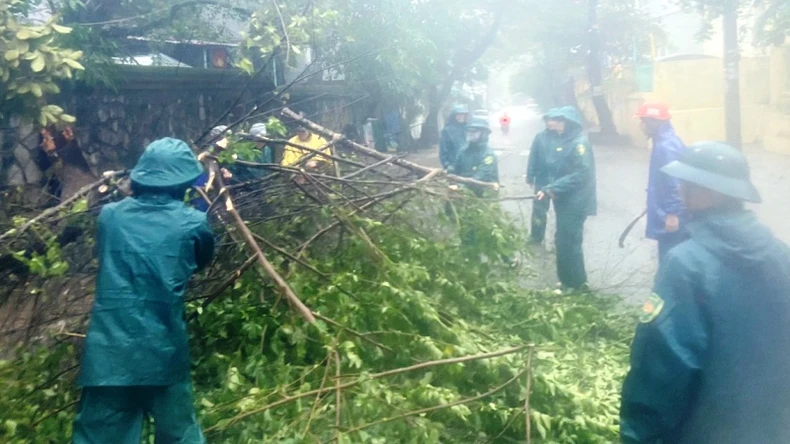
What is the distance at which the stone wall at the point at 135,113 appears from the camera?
809cm

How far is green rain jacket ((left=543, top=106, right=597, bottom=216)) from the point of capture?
20.7ft

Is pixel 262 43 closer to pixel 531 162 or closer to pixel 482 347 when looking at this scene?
pixel 531 162

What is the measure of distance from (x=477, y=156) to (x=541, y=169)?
70 cm

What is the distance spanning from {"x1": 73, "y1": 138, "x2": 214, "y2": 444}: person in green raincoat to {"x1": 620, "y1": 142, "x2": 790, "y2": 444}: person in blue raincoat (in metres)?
1.81

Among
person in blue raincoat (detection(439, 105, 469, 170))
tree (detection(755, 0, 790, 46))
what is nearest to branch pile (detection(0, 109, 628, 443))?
person in blue raincoat (detection(439, 105, 469, 170))

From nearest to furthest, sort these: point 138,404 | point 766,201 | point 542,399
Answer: point 138,404, point 542,399, point 766,201

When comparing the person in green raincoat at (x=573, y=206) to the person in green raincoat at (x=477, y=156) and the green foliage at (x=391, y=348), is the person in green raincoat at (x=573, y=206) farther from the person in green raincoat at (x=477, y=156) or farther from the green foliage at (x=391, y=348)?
the person in green raincoat at (x=477, y=156)

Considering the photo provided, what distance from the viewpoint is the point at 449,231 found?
527 centimetres

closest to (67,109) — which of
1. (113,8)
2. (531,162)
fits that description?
(113,8)

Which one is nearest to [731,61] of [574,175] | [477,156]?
[477,156]

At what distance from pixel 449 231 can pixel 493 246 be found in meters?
0.31

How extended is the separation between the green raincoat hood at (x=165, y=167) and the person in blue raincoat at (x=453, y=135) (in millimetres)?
5471

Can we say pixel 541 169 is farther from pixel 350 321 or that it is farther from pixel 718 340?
pixel 718 340

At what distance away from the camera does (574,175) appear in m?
6.32
